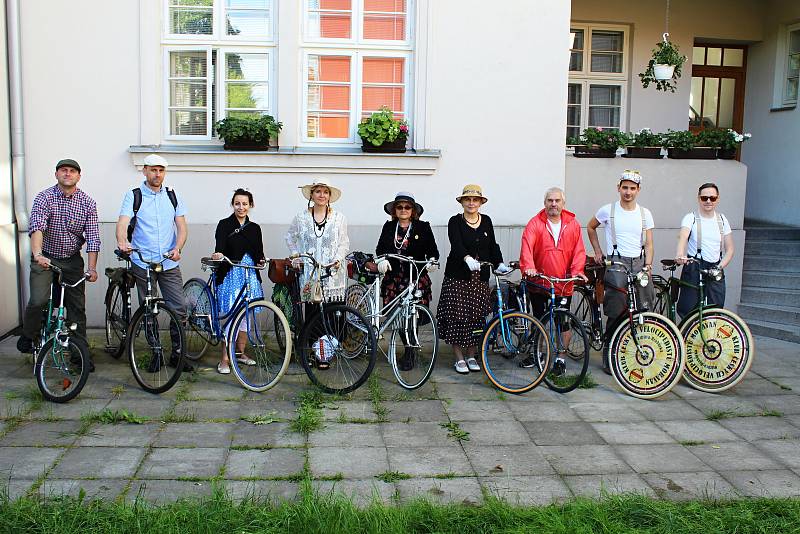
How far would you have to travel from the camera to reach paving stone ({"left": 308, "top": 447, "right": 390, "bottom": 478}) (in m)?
4.97

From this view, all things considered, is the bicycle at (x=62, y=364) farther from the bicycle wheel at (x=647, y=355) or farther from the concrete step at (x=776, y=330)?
the concrete step at (x=776, y=330)

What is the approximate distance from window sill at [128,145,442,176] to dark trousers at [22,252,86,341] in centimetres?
180

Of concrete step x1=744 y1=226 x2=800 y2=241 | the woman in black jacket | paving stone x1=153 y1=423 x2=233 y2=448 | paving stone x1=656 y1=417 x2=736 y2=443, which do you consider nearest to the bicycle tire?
the woman in black jacket

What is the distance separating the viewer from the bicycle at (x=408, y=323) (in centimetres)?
665

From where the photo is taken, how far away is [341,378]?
673 cm

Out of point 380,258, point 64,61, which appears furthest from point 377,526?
point 64,61

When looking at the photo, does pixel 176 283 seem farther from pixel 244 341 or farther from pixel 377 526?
pixel 377 526

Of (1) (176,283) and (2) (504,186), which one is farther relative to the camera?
(2) (504,186)

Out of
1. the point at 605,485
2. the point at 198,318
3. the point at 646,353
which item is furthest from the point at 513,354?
the point at 198,318

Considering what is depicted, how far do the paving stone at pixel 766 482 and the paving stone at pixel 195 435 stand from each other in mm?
3218

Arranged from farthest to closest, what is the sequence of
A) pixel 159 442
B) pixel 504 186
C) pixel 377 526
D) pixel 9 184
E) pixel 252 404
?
pixel 504 186 → pixel 9 184 → pixel 252 404 → pixel 159 442 → pixel 377 526

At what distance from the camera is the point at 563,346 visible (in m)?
6.96

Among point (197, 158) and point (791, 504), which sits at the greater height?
point (197, 158)

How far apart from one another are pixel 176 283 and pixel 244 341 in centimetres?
80
